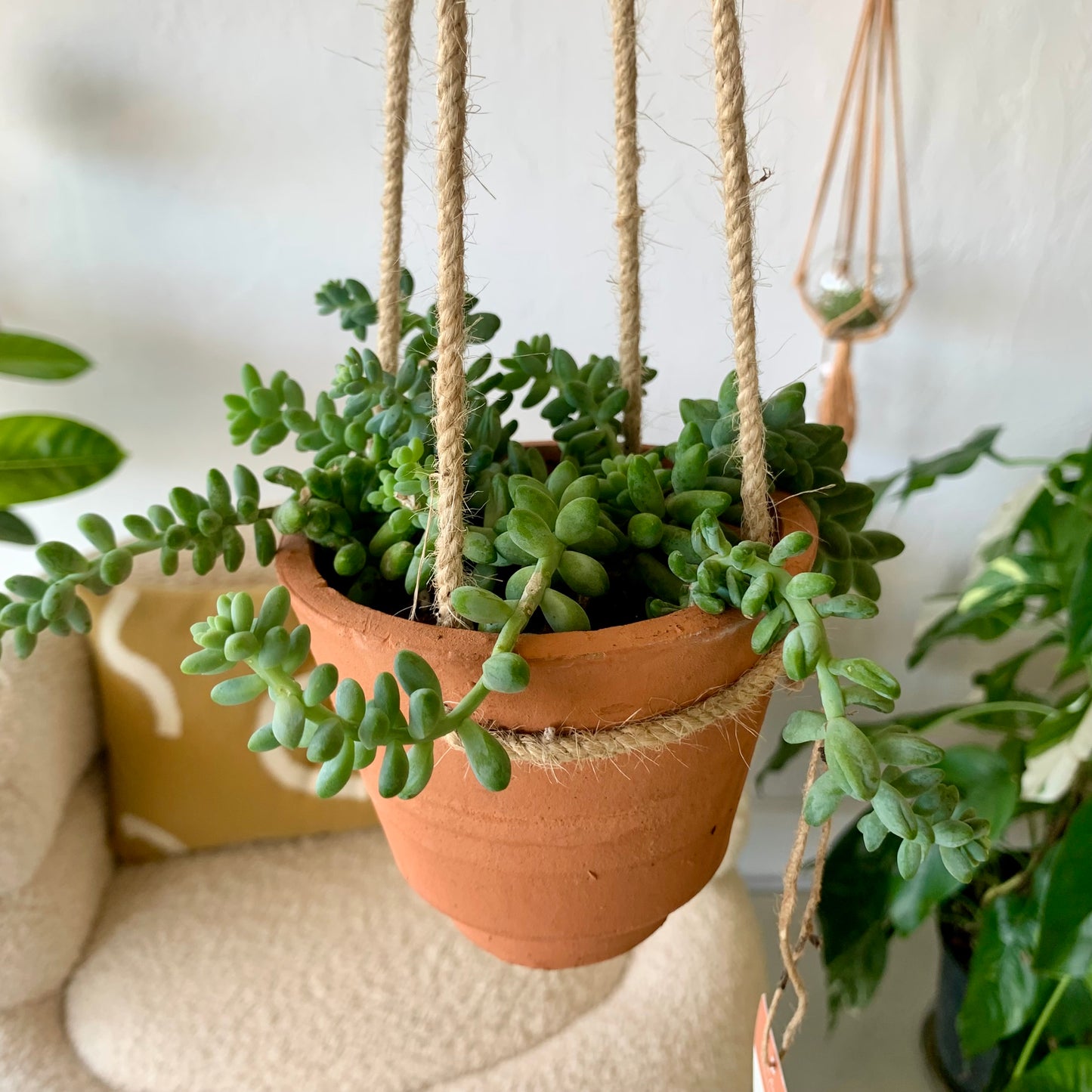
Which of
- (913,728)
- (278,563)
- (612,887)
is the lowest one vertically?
(913,728)

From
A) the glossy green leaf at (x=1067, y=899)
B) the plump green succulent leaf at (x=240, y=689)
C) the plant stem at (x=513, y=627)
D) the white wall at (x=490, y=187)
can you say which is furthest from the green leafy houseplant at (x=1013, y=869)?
the plump green succulent leaf at (x=240, y=689)

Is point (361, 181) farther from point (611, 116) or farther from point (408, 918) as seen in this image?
point (408, 918)

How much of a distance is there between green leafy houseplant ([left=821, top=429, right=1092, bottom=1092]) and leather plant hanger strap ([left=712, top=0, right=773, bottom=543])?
49 centimetres

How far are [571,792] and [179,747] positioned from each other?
2.52 feet

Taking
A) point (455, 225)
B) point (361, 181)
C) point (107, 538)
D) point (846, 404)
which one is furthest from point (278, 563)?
point (846, 404)

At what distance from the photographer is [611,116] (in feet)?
3.06

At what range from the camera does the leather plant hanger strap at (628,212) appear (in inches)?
20.4

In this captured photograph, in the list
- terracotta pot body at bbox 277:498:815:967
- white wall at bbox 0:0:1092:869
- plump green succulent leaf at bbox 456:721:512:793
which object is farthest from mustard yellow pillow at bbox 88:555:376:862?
plump green succulent leaf at bbox 456:721:512:793

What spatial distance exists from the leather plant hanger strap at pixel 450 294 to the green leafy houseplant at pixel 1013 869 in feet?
2.02

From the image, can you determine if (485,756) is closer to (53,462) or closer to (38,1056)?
(53,462)

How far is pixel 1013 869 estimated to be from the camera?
1.14 meters

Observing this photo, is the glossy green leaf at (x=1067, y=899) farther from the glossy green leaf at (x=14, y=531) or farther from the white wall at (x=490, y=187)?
the glossy green leaf at (x=14, y=531)

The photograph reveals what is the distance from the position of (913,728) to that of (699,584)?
74 cm

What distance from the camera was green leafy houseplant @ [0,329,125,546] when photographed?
44 cm
